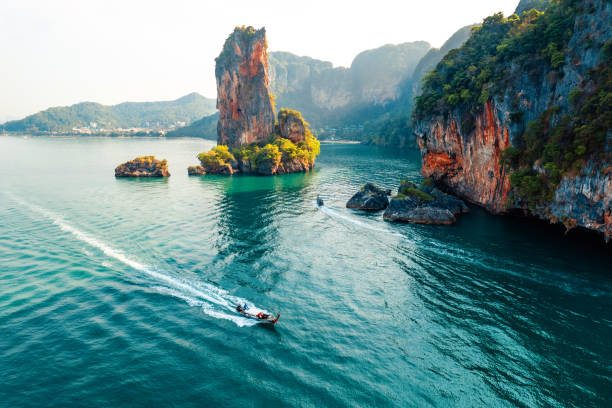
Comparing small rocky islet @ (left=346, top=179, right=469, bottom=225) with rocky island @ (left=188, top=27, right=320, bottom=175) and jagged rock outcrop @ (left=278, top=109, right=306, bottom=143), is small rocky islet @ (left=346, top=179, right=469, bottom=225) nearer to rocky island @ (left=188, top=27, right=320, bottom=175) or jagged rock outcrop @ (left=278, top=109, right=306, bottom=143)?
rocky island @ (left=188, top=27, right=320, bottom=175)

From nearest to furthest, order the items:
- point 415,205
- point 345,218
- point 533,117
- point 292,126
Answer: point 533,117 → point 415,205 → point 345,218 → point 292,126

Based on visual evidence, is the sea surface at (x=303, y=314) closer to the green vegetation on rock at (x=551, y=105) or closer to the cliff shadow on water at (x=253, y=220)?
the cliff shadow on water at (x=253, y=220)

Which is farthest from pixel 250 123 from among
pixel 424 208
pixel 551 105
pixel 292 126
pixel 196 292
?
pixel 196 292

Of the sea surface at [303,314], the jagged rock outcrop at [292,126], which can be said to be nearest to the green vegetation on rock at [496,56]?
the sea surface at [303,314]

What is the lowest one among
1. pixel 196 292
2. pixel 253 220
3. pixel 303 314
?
pixel 303 314

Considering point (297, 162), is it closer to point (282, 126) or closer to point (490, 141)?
point (282, 126)

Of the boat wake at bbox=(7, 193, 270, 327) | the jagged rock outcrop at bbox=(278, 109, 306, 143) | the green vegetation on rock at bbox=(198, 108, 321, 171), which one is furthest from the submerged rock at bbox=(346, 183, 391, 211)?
the jagged rock outcrop at bbox=(278, 109, 306, 143)

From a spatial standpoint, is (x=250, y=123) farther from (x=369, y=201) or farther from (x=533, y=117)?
(x=533, y=117)
